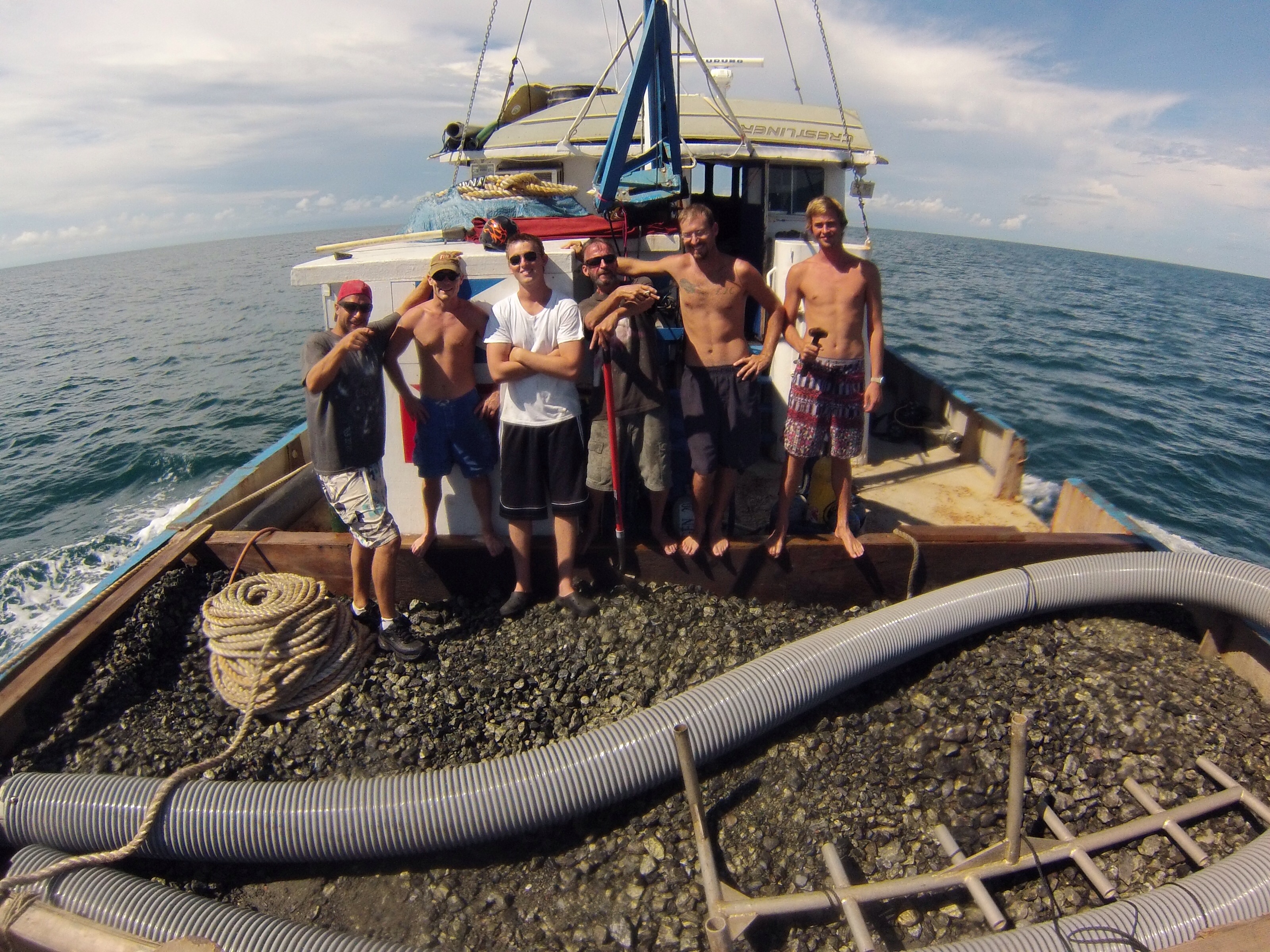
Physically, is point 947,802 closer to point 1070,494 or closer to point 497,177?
point 1070,494

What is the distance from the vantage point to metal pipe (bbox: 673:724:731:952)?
276 cm

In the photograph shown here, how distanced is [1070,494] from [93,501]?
559 inches

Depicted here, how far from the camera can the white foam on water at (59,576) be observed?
771 centimetres

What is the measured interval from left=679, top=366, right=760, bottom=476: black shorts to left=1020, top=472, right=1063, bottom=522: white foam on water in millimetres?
4530

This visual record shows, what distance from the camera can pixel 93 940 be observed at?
109 inches

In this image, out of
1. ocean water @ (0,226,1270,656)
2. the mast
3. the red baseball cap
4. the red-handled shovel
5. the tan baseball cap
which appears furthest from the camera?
ocean water @ (0,226,1270,656)

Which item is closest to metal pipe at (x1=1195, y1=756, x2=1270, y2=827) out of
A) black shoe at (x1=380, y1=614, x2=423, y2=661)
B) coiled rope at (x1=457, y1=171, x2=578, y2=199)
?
black shoe at (x1=380, y1=614, x2=423, y2=661)

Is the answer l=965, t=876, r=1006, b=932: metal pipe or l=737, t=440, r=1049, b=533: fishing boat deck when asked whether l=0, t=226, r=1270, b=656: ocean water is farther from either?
l=965, t=876, r=1006, b=932: metal pipe

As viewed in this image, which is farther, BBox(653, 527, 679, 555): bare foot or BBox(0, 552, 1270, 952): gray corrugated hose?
BBox(653, 527, 679, 555): bare foot

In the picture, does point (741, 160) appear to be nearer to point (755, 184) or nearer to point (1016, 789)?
point (755, 184)

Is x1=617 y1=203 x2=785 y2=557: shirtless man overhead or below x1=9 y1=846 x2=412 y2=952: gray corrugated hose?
overhead

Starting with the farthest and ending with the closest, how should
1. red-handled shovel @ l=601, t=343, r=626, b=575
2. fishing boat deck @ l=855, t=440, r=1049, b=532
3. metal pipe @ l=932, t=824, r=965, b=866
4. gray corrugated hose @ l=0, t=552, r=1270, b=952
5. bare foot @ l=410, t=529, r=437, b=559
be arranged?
fishing boat deck @ l=855, t=440, r=1049, b=532, bare foot @ l=410, t=529, r=437, b=559, red-handled shovel @ l=601, t=343, r=626, b=575, gray corrugated hose @ l=0, t=552, r=1270, b=952, metal pipe @ l=932, t=824, r=965, b=866

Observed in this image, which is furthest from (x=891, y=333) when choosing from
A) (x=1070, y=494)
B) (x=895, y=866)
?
(x=895, y=866)

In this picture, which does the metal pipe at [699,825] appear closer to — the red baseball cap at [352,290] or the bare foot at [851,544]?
the bare foot at [851,544]
